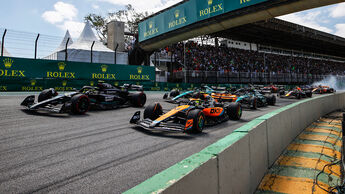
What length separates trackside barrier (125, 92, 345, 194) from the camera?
1405 millimetres

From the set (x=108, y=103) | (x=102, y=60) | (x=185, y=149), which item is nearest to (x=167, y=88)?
(x=102, y=60)

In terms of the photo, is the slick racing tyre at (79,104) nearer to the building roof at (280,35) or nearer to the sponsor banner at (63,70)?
the sponsor banner at (63,70)

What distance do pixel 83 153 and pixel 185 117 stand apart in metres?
2.65

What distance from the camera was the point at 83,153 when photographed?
11.5ft

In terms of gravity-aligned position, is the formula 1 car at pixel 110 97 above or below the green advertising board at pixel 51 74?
below

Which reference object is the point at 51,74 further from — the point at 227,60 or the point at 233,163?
the point at 227,60

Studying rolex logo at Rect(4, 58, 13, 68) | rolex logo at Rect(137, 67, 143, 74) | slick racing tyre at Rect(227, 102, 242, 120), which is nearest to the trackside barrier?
slick racing tyre at Rect(227, 102, 242, 120)

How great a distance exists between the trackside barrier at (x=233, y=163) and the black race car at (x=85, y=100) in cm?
547

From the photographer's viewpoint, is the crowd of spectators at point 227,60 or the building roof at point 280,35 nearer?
the crowd of spectators at point 227,60

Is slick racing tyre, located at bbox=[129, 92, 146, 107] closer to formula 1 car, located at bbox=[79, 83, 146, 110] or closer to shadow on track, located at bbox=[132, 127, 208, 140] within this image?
formula 1 car, located at bbox=[79, 83, 146, 110]

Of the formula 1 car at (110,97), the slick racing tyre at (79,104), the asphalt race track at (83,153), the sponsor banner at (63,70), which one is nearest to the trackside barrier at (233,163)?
the asphalt race track at (83,153)

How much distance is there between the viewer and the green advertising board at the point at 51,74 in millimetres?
11953

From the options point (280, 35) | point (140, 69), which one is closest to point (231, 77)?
point (140, 69)

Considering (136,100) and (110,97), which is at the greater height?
(110,97)
